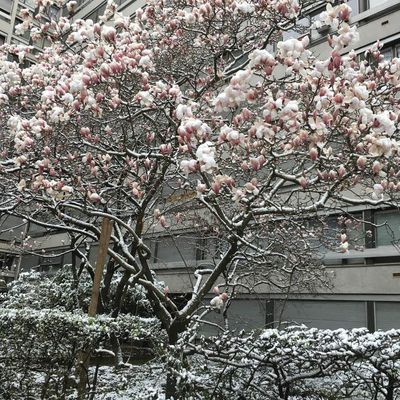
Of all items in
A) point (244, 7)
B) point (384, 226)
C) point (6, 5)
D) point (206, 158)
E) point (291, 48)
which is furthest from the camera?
point (6, 5)

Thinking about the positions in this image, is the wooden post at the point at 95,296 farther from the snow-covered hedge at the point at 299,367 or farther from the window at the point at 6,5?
the window at the point at 6,5

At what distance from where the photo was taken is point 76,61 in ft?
26.9

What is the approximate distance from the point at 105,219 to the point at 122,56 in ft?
6.66

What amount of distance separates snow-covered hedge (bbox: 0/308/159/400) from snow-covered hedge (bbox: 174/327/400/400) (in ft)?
3.47

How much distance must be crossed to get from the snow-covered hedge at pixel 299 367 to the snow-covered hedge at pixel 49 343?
1056 mm

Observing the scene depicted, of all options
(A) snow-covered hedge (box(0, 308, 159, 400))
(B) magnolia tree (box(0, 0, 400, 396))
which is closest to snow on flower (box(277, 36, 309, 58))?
(B) magnolia tree (box(0, 0, 400, 396))

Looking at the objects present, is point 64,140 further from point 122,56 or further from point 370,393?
point 370,393

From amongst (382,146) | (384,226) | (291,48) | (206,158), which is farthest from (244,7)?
(384,226)

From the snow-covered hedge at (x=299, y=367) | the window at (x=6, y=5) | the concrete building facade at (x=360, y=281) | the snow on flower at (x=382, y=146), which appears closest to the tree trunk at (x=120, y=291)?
the concrete building facade at (x=360, y=281)

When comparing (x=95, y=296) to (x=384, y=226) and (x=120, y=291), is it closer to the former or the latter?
(x=120, y=291)

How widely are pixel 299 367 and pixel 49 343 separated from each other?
2655 mm

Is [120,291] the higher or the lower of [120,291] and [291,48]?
the lower

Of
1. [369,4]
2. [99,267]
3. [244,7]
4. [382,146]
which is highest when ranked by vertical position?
[369,4]

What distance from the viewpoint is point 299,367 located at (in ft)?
10.6
